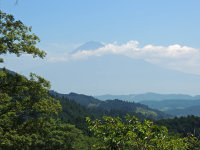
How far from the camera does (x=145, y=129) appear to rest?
455 inches

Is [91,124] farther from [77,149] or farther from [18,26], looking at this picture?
[77,149]

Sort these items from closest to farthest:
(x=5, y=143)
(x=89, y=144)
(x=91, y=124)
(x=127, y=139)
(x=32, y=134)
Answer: (x=127, y=139) < (x=91, y=124) < (x=5, y=143) < (x=32, y=134) < (x=89, y=144)

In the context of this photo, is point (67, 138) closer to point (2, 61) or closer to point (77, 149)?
point (77, 149)

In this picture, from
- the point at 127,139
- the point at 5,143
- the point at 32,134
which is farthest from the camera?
the point at 32,134

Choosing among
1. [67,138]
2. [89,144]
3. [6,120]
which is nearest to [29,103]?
[6,120]

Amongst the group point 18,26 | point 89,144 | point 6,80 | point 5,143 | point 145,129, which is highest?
point 18,26

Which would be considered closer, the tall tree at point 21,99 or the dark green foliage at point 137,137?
the dark green foliage at point 137,137

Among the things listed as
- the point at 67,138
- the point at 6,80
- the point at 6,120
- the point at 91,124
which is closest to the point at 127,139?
the point at 91,124

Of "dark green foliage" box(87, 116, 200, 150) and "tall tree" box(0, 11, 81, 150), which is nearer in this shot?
"dark green foliage" box(87, 116, 200, 150)

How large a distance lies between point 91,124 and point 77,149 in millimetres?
59380

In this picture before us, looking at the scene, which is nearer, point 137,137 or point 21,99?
point 137,137

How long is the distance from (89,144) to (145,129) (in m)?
70.1

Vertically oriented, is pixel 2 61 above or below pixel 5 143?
above

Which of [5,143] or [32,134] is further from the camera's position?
[32,134]
